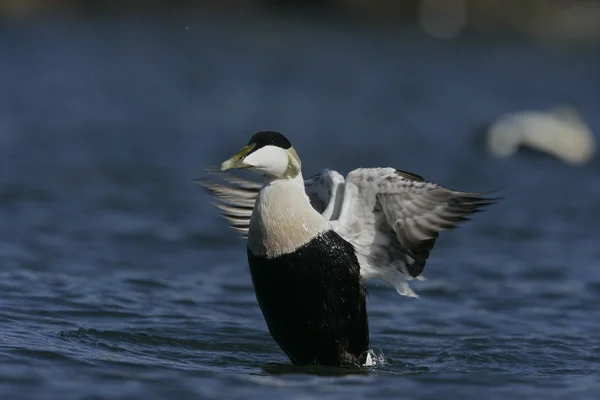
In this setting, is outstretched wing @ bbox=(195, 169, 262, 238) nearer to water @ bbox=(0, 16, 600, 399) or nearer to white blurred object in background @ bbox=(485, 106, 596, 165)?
water @ bbox=(0, 16, 600, 399)

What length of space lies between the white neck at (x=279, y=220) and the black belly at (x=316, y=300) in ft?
0.20

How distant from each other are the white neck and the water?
77cm

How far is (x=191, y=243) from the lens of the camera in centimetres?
1212

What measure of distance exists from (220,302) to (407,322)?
4.91 ft

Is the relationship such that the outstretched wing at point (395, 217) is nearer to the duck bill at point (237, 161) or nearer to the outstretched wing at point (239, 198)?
the outstretched wing at point (239, 198)

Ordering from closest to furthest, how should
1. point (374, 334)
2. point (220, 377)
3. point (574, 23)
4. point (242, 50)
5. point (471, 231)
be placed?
point (220, 377), point (374, 334), point (471, 231), point (242, 50), point (574, 23)

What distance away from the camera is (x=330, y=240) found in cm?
725

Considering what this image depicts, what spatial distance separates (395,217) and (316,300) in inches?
29.8

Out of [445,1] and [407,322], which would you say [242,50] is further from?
[407,322]

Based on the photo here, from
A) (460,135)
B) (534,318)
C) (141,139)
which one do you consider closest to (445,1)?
(460,135)

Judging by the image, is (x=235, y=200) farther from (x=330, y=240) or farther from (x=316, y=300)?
(x=316, y=300)

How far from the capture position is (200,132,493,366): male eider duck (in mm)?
7000

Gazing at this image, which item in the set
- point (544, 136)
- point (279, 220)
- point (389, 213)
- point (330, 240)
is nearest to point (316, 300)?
point (330, 240)

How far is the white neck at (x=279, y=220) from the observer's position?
22.9 ft
